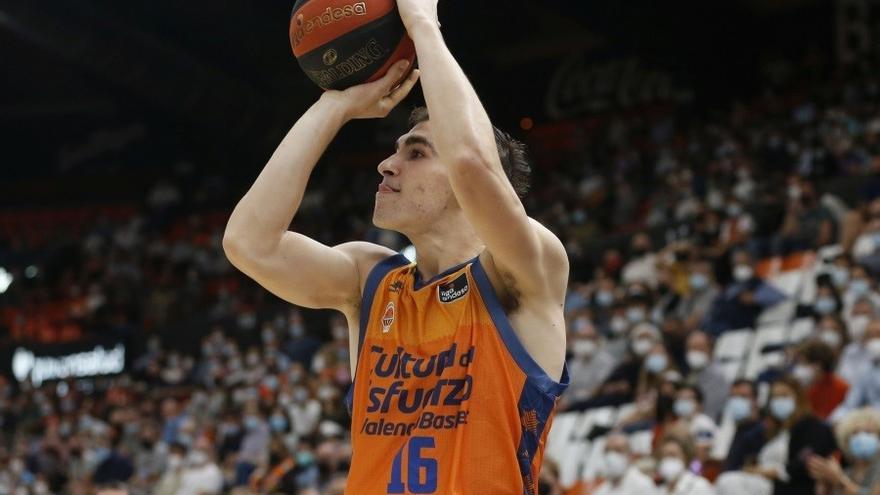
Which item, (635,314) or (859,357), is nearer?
(859,357)

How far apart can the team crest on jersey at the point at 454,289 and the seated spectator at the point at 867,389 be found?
18.3ft

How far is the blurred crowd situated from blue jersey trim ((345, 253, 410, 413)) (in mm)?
4258

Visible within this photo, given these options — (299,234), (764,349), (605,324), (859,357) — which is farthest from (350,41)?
(605,324)

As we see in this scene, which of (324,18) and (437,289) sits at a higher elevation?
(324,18)

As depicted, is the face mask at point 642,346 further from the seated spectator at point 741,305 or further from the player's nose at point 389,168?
the player's nose at point 389,168

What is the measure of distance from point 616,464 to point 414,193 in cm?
594

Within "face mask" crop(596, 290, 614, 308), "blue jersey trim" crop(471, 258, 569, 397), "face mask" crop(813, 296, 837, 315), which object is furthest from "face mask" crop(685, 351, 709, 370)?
"blue jersey trim" crop(471, 258, 569, 397)

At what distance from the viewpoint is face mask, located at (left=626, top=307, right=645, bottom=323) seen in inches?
459

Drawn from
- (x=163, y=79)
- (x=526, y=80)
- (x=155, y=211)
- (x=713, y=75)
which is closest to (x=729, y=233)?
(x=713, y=75)

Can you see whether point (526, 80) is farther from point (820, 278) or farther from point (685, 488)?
point (685, 488)

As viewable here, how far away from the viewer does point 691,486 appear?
7.41m

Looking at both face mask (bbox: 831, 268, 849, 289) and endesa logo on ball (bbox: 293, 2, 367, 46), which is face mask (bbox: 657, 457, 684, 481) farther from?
endesa logo on ball (bbox: 293, 2, 367, 46)

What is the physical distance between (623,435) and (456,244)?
628 cm

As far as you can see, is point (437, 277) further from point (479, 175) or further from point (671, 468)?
point (671, 468)
